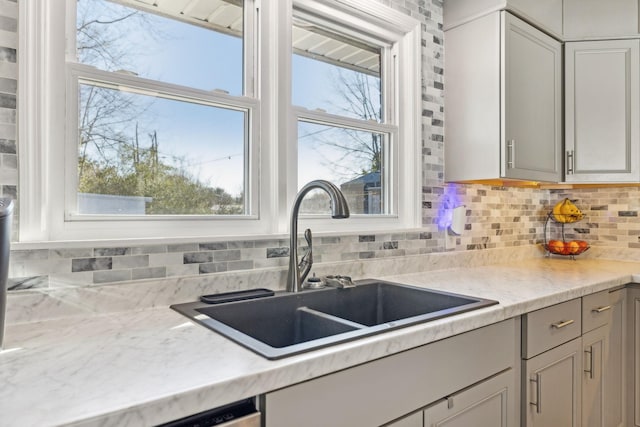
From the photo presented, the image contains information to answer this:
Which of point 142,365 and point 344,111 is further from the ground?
point 344,111

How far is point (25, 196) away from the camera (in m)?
1.12

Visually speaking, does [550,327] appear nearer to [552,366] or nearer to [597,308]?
[552,366]

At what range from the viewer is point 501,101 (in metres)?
2.03

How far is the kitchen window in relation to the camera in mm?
→ 1201

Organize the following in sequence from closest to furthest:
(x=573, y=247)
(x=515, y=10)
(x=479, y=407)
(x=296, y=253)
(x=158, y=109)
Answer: (x=479, y=407)
(x=158, y=109)
(x=296, y=253)
(x=515, y=10)
(x=573, y=247)

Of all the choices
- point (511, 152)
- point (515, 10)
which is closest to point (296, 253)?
point (511, 152)

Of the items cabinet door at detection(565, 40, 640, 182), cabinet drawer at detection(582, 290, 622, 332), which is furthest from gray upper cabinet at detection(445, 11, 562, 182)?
cabinet drawer at detection(582, 290, 622, 332)

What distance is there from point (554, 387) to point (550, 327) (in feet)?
0.79

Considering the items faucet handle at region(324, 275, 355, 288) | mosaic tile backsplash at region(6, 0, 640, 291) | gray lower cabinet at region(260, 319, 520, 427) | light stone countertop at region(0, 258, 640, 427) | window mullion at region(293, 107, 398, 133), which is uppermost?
window mullion at region(293, 107, 398, 133)

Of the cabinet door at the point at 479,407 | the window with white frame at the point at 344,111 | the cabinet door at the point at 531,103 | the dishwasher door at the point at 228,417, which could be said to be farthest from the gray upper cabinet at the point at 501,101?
the dishwasher door at the point at 228,417

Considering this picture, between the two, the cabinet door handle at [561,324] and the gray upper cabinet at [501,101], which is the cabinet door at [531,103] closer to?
the gray upper cabinet at [501,101]

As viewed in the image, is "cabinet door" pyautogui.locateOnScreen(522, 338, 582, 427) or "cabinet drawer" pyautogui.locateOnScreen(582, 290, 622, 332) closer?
"cabinet door" pyautogui.locateOnScreen(522, 338, 582, 427)

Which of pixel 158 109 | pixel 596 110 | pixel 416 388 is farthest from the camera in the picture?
pixel 596 110

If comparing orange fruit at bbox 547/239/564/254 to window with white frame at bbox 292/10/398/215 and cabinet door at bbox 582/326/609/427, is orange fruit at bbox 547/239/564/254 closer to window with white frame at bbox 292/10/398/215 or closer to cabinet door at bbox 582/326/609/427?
cabinet door at bbox 582/326/609/427
